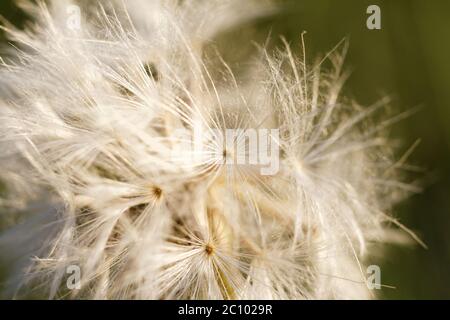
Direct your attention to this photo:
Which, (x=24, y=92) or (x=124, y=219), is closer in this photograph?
(x=124, y=219)

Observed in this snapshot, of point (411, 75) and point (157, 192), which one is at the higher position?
point (411, 75)

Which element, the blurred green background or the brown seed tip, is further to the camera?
the blurred green background

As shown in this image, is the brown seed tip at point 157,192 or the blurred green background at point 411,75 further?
the blurred green background at point 411,75

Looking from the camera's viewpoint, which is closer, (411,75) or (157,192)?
(157,192)

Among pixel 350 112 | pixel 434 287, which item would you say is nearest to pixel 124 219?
pixel 350 112

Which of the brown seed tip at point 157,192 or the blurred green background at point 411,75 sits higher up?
the blurred green background at point 411,75

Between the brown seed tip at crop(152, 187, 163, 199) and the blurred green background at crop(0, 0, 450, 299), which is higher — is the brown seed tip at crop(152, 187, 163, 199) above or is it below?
below

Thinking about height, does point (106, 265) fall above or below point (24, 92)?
below
